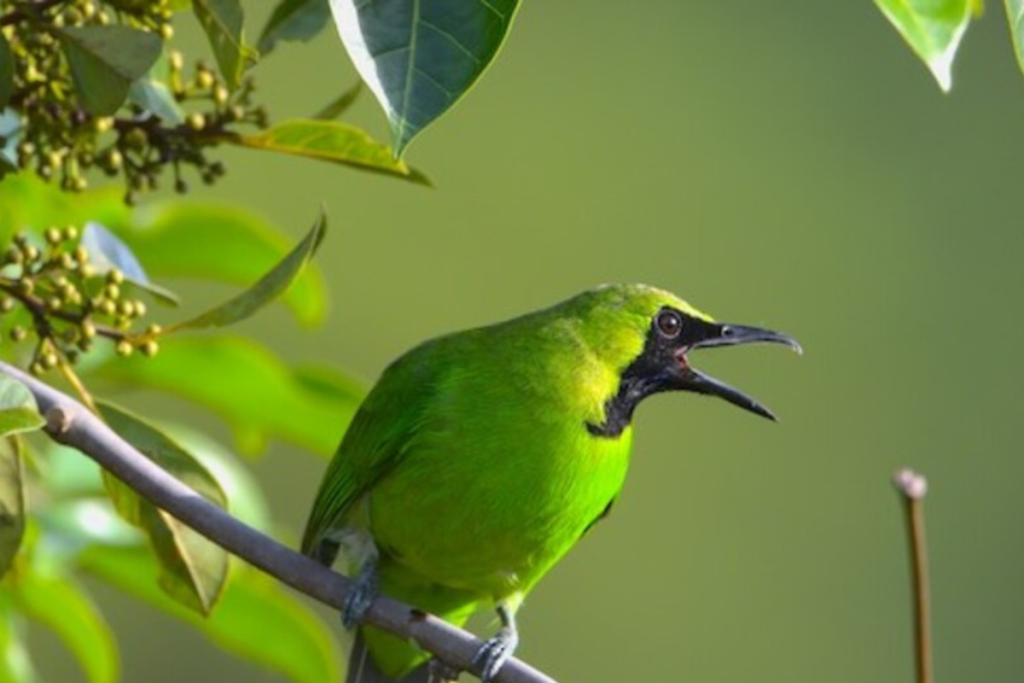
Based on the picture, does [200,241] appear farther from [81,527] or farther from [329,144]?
[329,144]

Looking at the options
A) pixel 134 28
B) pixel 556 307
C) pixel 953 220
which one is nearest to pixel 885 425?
pixel 953 220

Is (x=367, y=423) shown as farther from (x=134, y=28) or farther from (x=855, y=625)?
(x=855, y=625)

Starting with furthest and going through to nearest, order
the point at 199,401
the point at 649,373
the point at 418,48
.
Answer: the point at 649,373 → the point at 199,401 → the point at 418,48

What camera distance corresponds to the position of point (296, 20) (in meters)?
3.24

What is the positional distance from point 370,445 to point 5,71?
1.35 meters

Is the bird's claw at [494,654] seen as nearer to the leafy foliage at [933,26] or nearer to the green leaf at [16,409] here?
the green leaf at [16,409]

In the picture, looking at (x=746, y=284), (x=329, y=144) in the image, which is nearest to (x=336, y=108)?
(x=329, y=144)

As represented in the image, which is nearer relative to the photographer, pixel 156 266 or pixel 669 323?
pixel 156 266

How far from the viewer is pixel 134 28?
9.17 feet

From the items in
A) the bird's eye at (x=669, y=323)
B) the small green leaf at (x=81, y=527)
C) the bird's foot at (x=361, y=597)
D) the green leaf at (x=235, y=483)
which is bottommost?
the small green leaf at (x=81, y=527)

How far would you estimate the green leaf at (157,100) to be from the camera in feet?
9.70

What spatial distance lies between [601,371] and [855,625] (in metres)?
8.78

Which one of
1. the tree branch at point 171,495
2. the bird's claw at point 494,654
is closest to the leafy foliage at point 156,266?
the tree branch at point 171,495

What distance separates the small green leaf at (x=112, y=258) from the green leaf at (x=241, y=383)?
2.25 ft
